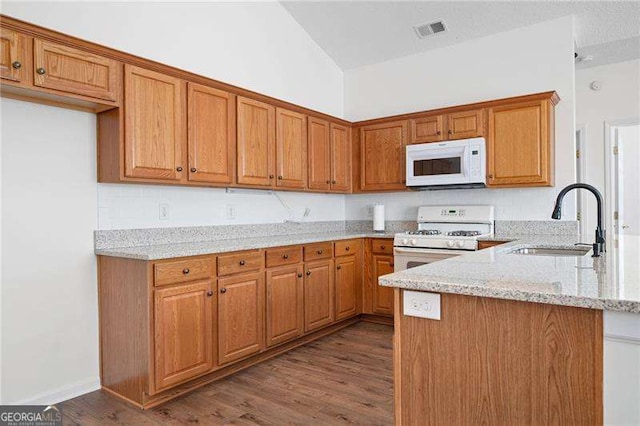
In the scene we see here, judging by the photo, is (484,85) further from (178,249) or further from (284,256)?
(178,249)

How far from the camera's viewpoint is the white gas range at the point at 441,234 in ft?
12.0

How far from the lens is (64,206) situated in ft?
8.34

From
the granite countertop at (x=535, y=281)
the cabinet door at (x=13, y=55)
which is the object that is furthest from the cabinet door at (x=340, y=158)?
the cabinet door at (x=13, y=55)

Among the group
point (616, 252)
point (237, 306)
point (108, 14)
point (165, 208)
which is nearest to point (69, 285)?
point (165, 208)

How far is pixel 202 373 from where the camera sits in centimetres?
267

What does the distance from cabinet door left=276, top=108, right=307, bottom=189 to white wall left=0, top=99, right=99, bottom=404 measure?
1.51 meters

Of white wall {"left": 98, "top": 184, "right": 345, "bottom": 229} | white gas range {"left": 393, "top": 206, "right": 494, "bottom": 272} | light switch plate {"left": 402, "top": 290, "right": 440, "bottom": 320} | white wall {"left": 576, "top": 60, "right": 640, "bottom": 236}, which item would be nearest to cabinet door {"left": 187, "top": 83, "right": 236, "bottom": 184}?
white wall {"left": 98, "top": 184, "right": 345, "bottom": 229}

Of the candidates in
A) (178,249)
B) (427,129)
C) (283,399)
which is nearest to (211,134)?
(178,249)

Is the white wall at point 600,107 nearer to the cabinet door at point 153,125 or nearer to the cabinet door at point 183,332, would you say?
the cabinet door at point 183,332

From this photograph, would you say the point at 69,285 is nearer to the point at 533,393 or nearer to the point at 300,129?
the point at 300,129

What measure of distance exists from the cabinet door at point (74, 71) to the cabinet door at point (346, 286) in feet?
7.82

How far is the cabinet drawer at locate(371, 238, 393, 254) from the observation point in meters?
4.14

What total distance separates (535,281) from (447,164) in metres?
2.79

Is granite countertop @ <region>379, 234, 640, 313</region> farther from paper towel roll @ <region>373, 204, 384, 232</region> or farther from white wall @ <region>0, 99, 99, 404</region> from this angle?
paper towel roll @ <region>373, 204, 384, 232</region>
